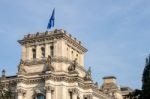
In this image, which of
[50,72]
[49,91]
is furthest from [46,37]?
[49,91]

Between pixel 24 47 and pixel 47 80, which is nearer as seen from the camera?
pixel 47 80

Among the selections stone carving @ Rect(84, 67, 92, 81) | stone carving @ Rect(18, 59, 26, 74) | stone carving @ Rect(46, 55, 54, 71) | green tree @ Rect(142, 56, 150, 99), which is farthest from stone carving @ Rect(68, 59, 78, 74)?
green tree @ Rect(142, 56, 150, 99)

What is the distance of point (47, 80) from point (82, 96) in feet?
27.9

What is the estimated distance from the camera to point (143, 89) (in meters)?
42.5

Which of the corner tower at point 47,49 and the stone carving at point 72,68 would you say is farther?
the corner tower at point 47,49

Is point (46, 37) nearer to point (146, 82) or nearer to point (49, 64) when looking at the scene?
point (49, 64)

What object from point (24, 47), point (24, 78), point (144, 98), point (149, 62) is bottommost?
point (144, 98)

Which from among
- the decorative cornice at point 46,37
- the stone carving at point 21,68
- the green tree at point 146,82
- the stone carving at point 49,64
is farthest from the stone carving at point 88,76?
the green tree at point 146,82

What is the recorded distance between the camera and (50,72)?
73750 millimetres

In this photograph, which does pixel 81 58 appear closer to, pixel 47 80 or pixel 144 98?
pixel 47 80

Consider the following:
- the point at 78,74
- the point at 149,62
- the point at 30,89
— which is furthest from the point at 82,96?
the point at 149,62

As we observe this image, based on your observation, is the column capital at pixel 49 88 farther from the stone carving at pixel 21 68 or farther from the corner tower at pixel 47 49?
the stone carving at pixel 21 68

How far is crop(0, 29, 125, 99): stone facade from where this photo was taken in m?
74.4

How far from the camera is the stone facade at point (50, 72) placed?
74.4 m
